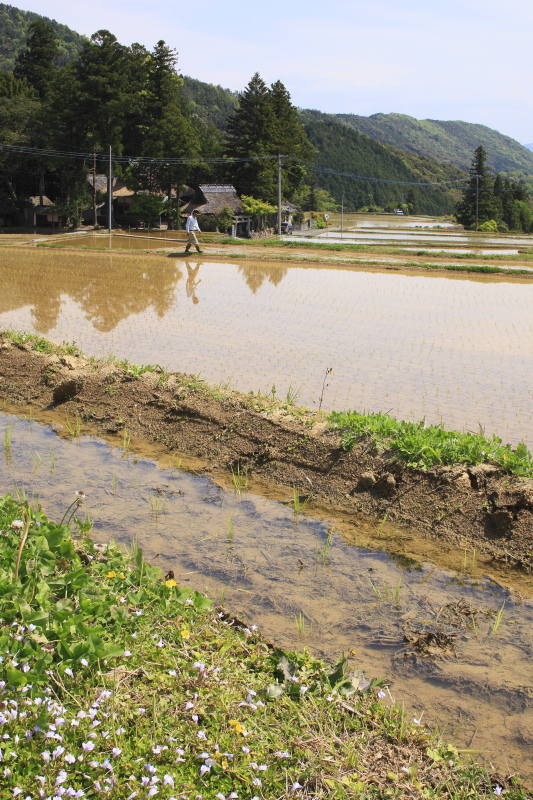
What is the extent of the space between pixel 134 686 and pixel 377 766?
1.07 m

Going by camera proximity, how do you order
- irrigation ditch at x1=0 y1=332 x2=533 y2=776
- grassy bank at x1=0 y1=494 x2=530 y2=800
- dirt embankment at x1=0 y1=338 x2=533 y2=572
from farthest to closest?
1. dirt embankment at x1=0 y1=338 x2=533 y2=572
2. irrigation ditch at x1=0 y1=332 x2=533 y2=776
3. grassy bank at x1=0 y1=494 x2=530 y2=800

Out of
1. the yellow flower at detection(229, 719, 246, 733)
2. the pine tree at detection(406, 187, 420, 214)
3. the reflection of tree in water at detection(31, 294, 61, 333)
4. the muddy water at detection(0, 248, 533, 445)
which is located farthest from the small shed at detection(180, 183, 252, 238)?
the pine tree at detection(406, 187, 420, 214)

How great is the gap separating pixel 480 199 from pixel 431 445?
60920mm

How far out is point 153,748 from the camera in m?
2.47

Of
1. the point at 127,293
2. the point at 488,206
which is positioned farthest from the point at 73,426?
the point at 488,206

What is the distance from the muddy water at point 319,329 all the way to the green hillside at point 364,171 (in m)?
91.2

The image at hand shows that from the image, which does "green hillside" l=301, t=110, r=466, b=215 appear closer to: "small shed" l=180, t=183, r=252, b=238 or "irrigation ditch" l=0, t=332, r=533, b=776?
"small shed" l=180, t=183, r=252, b=238

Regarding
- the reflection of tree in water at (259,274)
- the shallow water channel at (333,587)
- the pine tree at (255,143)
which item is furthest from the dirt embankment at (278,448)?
the pine tree at (255,143)

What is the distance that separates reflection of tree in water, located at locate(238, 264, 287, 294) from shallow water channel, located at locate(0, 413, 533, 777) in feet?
35.1

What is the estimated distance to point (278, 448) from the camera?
597 centimetres

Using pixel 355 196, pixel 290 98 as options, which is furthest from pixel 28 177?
pixel 355 196

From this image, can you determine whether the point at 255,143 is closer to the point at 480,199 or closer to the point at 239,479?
the point at 480,199

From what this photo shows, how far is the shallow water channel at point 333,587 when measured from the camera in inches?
129

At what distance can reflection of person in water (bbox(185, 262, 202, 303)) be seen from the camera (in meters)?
→ 15.0
